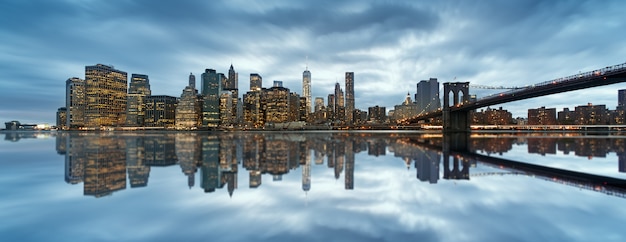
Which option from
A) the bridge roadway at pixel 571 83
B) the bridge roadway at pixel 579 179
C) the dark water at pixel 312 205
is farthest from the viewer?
the bridge roadway at pixel 571 83

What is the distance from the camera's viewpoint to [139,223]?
6070mm

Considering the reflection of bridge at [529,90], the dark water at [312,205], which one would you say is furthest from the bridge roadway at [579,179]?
the reflection of bridge at [529,90]

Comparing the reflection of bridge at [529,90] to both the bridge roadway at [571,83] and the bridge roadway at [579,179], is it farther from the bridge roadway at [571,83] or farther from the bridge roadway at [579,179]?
the bridge roadway at [579,179]

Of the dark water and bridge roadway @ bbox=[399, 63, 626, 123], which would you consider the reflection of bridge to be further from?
the dark water

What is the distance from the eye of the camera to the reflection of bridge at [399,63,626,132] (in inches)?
1727

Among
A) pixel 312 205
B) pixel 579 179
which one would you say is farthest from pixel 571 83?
pixel 312 205

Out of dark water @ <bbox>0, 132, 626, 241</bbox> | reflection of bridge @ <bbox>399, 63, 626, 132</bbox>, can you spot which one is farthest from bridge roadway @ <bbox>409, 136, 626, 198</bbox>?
reflection of bridge @ <bbox>399, 63, 626, 132</bbox>

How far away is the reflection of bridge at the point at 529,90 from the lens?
4388 centimetres

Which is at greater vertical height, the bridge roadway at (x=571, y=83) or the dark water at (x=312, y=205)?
the bridge roadway at (x=571, y=83)

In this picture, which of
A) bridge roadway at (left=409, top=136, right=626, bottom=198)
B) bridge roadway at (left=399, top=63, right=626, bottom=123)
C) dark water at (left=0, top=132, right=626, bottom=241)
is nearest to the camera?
dark water at (left=0, top=132, right=626, bottom=241)

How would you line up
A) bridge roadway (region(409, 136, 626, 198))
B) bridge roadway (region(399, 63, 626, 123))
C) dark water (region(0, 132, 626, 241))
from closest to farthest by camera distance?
dark water (region(0, 132, 626, 241))
bridge roadway (region(409, 136, 626, 198))
bridge roadway (region(399, 63, 626, 123))

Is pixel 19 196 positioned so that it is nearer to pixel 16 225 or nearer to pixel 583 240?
pixel 16 225

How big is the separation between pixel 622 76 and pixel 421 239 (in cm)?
5502

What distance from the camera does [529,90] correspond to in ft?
198
